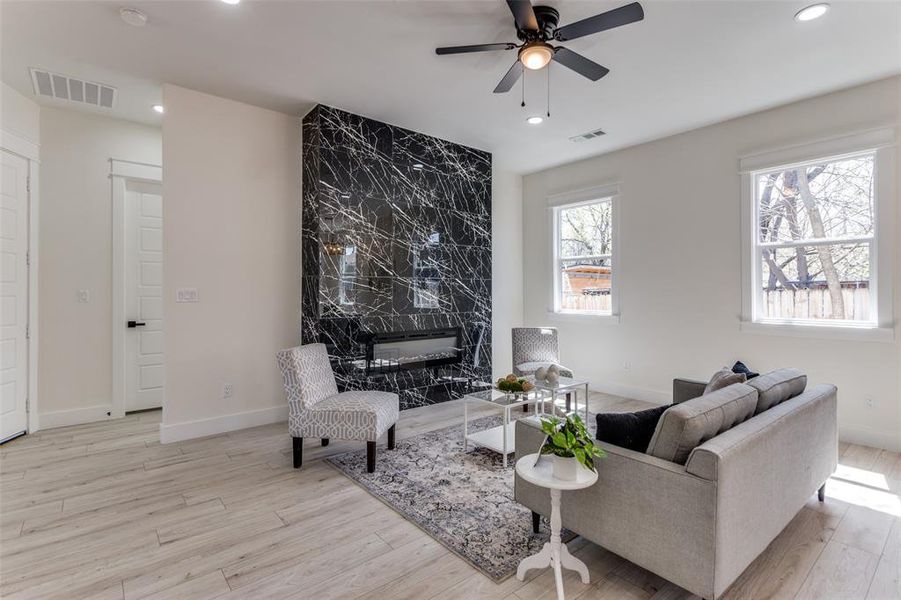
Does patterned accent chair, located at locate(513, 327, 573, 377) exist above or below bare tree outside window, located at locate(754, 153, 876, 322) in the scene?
below

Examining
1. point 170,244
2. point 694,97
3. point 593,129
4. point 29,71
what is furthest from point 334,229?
point 694,97

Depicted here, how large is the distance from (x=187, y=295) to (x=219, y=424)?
1204 millimetres

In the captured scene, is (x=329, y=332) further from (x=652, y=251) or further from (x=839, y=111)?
(x=839, y=111)

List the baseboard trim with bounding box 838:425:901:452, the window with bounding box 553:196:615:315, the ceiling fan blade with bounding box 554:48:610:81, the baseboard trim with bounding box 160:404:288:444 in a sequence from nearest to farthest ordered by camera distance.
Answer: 1. the ceiling fan blade with bounding box 554:48:610:81
2. the baseboard trim with bounding box 838:425:901:452
3. the baseboard trim with bounding box 160:404:288:444
4. the window with bounding box 553:196:615:315

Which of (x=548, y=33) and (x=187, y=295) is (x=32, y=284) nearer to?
(x=187, y=295)

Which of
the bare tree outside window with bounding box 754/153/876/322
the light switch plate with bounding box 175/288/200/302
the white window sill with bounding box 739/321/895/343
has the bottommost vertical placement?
the white window sill with bounding box 739/321/895/343

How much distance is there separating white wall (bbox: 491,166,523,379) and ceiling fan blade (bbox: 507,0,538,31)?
3.47 metres

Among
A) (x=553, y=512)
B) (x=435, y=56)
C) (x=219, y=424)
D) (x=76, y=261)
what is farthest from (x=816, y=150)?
(x=76, y=261)

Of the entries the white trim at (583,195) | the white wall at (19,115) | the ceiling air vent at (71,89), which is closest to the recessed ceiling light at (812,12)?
the white trim at (583,195)

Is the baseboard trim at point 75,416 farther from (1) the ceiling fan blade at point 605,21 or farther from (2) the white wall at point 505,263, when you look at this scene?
(1) the ceiling fan blade at point 605,21

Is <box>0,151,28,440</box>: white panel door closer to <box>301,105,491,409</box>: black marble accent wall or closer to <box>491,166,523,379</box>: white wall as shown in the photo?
<box>301,105,491,409</box>: black marble accent wall

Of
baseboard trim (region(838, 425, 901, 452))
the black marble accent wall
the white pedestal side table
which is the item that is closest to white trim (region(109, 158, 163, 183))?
the black marble accent wall

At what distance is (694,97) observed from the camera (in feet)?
12.4

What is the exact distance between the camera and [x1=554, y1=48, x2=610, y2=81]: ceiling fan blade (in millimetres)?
2604
